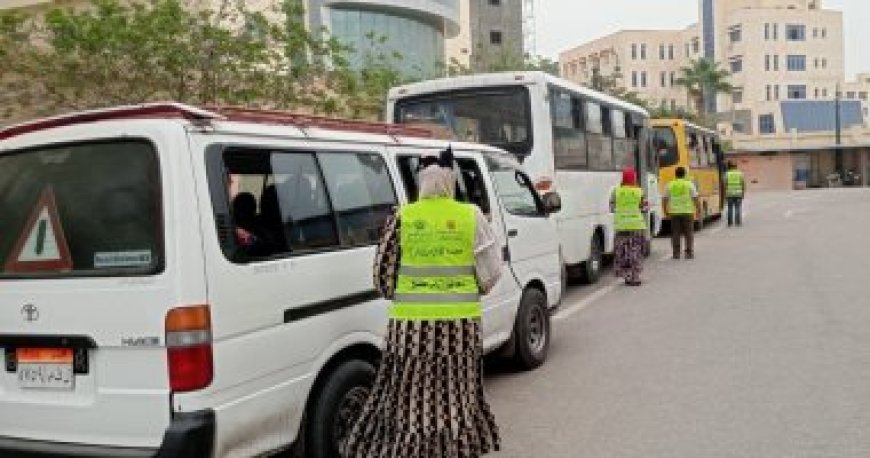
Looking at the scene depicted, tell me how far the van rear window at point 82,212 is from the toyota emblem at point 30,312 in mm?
147

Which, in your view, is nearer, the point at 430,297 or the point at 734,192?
the point at 430,297

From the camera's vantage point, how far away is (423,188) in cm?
455

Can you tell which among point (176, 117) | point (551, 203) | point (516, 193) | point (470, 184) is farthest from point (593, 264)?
point (176, 117)

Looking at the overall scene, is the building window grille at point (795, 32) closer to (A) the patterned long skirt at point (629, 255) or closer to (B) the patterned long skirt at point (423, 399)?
(A) the patterned long skirt at point (629, 255)

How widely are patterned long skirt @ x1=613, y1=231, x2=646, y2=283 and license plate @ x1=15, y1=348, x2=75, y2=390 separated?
973 cm

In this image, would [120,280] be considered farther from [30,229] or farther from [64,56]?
[64,56]

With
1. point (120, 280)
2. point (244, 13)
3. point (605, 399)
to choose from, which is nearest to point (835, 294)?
point (605, 399)

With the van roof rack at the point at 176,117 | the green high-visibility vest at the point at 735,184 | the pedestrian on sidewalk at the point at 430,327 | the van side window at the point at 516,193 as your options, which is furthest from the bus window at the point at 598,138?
the green high-visibility vest at the point at 735,184

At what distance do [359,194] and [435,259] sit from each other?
83 centimetres

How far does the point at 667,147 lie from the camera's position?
21062 millimetres

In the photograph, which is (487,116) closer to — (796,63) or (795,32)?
(796,63)

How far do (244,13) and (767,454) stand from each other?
13.5 m

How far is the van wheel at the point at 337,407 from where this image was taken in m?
4.60

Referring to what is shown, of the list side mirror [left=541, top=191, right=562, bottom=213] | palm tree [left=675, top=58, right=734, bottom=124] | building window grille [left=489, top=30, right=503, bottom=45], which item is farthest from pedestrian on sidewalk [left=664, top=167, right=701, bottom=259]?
palm tree [left=675, top=58, right=734, bottom=124]
